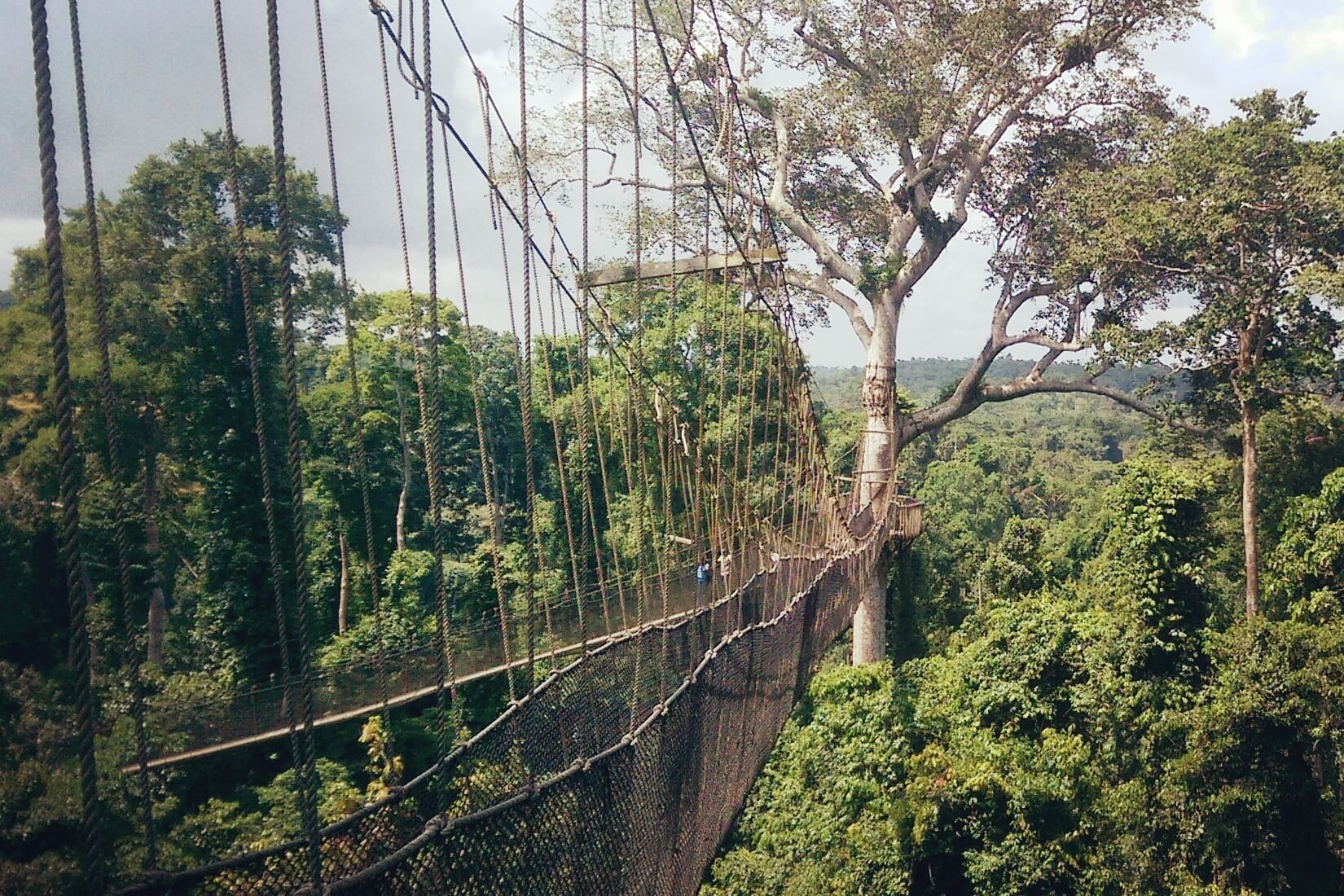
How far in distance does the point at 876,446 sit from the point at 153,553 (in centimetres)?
581

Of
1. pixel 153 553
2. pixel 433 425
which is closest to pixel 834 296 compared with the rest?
pixel 153 553

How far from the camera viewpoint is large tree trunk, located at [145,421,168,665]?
21.0 ft

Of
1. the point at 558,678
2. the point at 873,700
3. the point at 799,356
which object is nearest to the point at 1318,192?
the point at 799,356

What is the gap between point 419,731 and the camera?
25.8 feet

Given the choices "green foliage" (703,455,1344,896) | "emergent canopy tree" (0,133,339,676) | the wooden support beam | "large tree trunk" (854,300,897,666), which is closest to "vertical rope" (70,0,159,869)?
the wooden support beam

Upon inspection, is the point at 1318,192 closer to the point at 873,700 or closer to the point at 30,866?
the point at 873,700

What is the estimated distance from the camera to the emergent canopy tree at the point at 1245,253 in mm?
6648

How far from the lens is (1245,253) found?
696 cm

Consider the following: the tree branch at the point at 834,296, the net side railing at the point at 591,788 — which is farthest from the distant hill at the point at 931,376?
the net side railing at the point at 591,788

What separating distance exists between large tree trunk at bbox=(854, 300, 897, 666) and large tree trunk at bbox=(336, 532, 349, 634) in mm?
4287

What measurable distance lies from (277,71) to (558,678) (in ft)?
3.89

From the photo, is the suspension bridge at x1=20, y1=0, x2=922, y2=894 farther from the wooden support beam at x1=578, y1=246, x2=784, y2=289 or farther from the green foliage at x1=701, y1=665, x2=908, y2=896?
the green foliage at x1=701, y1=665, x2=908, y2=896

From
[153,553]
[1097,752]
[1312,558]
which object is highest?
[153,553]

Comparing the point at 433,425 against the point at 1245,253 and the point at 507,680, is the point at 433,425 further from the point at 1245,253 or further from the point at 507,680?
the point at 1245,253
